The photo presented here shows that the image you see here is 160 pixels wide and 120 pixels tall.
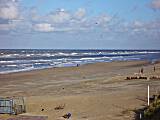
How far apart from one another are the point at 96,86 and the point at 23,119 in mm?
17456

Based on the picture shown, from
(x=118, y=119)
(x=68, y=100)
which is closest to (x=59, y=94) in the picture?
(x=68, y=100)

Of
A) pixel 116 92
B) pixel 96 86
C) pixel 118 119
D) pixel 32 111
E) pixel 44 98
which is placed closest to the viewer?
pixel 118 119

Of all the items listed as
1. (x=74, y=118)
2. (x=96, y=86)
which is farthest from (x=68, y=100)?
(x=96, y=86)

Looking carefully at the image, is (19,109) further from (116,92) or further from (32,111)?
(116,92)

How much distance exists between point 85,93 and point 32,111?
8700 millimetres

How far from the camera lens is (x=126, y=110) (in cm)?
2397

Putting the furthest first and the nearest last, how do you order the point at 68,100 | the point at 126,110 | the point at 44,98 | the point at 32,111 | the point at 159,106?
1. the point at 44,98
2. the point at 68,100
3. the point at 32,111
4. the point at 126,110
5. the point at 159,106

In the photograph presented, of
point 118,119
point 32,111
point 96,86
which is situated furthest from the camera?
point 96,86

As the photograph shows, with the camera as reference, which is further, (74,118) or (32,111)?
(32,111)

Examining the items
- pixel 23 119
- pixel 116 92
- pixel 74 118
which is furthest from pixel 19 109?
pixel 116 92

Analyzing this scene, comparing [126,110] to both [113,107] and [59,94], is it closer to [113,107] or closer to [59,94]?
[113,107]

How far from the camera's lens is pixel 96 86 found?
3894 cm

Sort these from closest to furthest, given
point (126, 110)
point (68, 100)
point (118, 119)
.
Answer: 1. point (118, 119)
2. point (126, 110)
3. point (68, 100)

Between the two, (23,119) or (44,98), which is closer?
(23,119)
